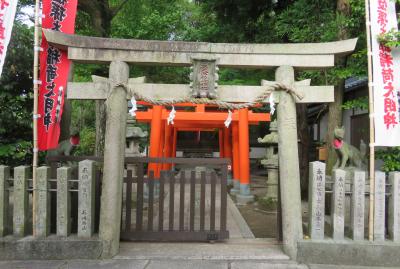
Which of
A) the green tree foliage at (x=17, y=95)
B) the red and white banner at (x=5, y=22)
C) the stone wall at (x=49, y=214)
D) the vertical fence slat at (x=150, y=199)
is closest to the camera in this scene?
the red and white banner at (x=5, y=22)

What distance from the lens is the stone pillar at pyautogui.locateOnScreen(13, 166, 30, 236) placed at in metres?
4.93

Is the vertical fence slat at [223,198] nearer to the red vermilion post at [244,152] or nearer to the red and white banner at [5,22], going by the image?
the red and white banner at [5,22]

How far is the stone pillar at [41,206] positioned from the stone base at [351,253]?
3.80 meters

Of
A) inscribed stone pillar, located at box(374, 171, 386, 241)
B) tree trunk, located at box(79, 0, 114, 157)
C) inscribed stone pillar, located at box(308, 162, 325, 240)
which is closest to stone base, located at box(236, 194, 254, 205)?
tree trunk, located at box(79, 0, 114, 157)

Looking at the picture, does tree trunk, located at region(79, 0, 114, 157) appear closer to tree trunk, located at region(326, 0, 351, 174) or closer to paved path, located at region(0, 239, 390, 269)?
paved path, located at region(0, 239, 390, 269)

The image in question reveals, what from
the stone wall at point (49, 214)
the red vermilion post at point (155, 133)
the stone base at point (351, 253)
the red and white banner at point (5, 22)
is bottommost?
the stone base at point (351, 253)

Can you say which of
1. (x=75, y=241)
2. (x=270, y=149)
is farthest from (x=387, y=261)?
(x=270, y=149)

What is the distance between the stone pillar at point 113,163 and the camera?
16.1 ft

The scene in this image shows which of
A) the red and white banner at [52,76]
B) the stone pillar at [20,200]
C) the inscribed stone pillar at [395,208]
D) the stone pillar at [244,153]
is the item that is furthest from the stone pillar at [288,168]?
the stone pillar at [244,153]

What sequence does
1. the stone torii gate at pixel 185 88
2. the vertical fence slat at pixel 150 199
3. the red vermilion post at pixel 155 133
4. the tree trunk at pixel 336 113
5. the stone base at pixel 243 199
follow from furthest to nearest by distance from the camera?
the red vermilion post at pixel 155 133, the stone base at pixel 243 199, the tree trunk at pixel 336 113, the vertical fence slat at pixel 150 199, the stone torii gate at pixel 185 88

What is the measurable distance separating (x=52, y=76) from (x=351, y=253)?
5215 millimetres

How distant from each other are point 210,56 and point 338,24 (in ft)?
12.7

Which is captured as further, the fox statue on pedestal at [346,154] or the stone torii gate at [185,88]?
the fox statue on pedestal at [346,154]

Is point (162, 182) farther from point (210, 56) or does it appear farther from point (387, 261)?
point (387, 261)
